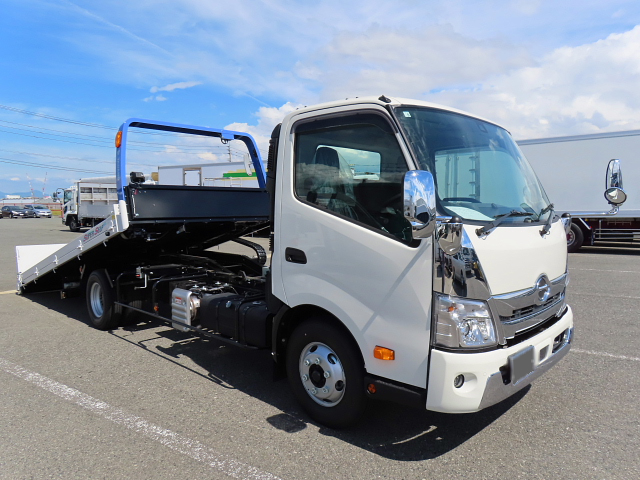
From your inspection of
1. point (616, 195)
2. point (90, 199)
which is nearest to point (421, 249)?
point (616, 195)

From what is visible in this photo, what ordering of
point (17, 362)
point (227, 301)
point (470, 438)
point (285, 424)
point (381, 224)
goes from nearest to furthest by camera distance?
point (381, 224) → point (470, 438) → point (285, 424) → point (227, 301) → point (17, 362)

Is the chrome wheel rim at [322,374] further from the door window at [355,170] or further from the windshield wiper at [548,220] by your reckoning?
the windshield wiper at [548,220]

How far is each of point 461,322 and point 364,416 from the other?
1.21 meters

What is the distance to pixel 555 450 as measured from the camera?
3.10 metres

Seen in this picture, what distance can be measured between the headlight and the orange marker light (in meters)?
0.32

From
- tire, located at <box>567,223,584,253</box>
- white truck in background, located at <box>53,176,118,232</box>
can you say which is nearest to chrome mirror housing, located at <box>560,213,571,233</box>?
tire, located at <box>567,223,584,253</box>

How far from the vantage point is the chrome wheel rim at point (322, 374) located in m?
3.30

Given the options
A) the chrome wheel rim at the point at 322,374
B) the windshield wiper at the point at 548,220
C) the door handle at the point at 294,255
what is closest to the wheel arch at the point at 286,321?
the chrome wheel rim at the point at 322,374

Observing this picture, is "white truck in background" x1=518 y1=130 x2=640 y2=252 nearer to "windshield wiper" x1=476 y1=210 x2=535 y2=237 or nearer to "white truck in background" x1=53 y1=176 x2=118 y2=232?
"windshield wiper" x1=476 y1=210 x2=535 y2=237

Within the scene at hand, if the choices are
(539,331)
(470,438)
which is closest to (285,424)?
(470,438)

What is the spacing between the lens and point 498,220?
2963 millimetres

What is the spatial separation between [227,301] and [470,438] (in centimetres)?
236

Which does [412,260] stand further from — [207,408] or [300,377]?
[207,408]

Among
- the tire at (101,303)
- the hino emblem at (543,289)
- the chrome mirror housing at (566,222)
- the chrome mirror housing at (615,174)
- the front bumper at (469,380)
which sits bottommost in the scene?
the tire at (101,303)
